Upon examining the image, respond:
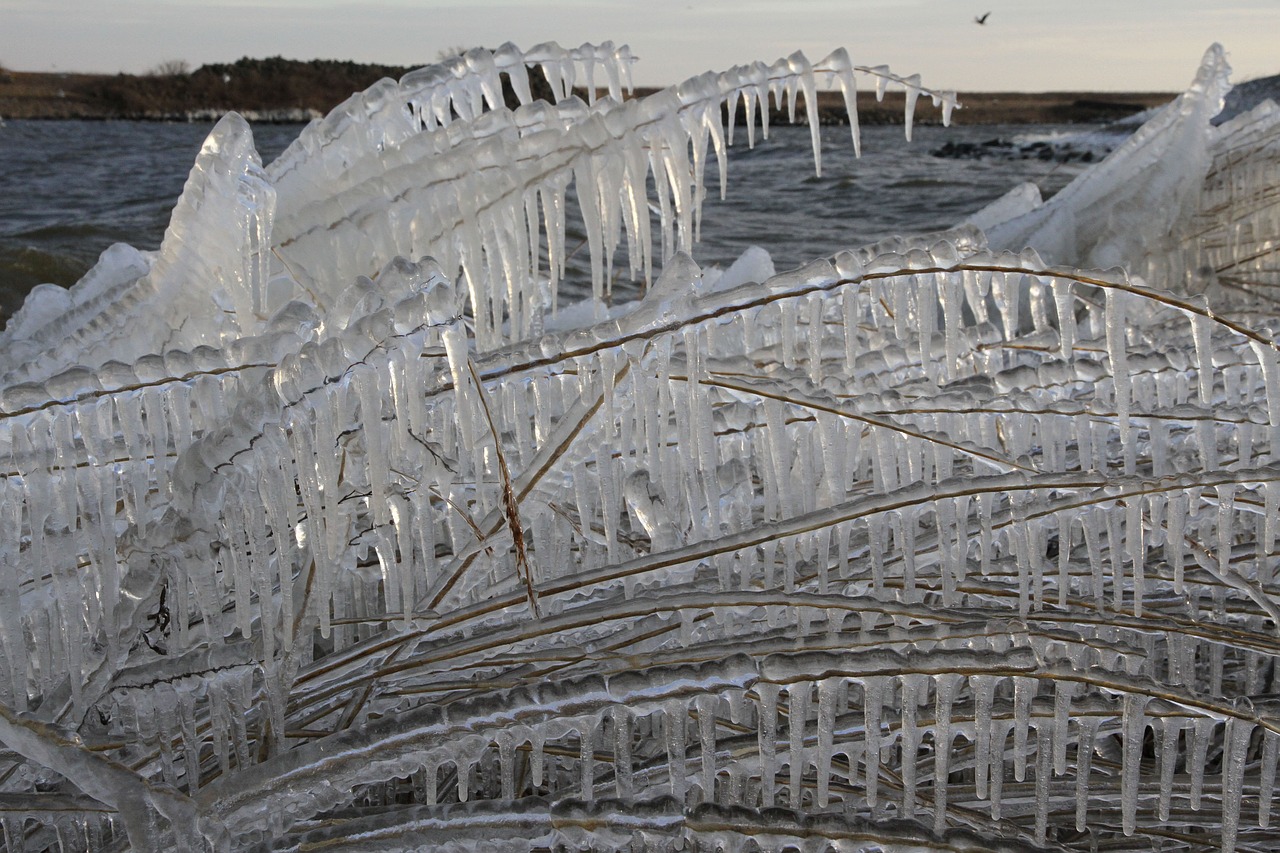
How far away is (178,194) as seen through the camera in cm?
941

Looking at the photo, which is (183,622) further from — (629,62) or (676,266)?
(629,62)

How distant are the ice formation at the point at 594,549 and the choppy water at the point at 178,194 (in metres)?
3.78

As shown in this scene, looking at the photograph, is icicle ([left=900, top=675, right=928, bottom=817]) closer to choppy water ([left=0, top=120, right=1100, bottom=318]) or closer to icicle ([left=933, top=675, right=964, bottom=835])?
icicle ([left=933, top=675, right=964, bottom=835])

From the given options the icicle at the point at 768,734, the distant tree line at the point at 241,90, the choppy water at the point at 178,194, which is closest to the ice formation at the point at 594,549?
the icicle at the point at 768,734

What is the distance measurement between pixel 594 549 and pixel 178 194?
9.34 m

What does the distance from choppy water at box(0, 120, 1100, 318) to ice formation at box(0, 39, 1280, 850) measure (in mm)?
3783

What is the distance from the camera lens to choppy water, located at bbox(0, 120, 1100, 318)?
258 inches

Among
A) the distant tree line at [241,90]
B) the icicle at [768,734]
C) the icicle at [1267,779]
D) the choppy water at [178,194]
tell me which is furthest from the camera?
the distant tree line at [241,90]

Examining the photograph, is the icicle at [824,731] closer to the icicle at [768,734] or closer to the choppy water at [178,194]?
the icicle at [768,734]

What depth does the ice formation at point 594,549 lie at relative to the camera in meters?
0.87

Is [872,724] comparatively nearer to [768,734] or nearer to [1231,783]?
[768,734]

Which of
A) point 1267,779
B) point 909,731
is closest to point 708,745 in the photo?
point 909,731

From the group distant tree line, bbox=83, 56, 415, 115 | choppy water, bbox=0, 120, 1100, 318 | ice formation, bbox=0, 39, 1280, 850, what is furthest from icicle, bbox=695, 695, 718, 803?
distant tree line, bbox=83, 56, 415, 115

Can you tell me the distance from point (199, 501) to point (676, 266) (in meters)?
0.48
